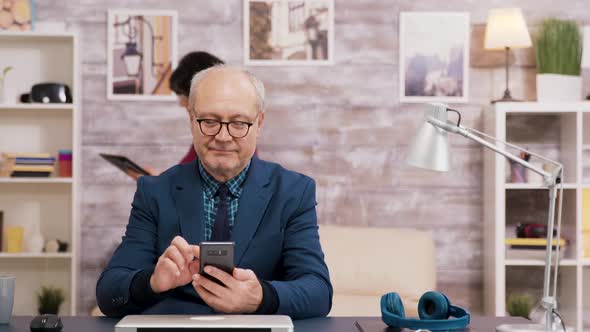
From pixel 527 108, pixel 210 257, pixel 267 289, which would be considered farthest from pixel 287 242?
pixel 527 108

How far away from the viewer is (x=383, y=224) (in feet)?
15.9

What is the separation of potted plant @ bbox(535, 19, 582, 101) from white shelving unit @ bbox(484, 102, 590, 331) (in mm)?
119

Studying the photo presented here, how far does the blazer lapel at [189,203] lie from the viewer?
2172mm

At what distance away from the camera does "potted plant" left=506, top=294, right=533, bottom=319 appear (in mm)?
4469

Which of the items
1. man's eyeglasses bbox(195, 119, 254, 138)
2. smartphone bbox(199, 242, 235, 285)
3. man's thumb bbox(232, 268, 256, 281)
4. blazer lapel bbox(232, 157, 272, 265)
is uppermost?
man's eyeglasses bbox(195, 119, 254, 138)

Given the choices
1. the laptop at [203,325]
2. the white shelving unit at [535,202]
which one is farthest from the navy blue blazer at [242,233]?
the white shelving unit at [535,202]

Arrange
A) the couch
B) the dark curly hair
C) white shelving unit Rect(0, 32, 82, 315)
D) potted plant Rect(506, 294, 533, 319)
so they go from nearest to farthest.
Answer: the dark curly hair, the couch, potted plant Rect(506, 294, 533, 319), white shelving unit Rect(0, 32, 82, 315)

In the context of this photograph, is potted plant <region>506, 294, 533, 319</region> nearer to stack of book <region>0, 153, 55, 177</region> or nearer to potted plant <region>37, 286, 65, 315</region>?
potted plant <region>37, 286, 65, 315</region>

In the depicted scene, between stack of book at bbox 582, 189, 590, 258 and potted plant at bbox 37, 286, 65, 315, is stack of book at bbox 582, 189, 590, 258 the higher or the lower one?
the higher one

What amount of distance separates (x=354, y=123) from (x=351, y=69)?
303 millimetres

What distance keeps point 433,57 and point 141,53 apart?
163cm

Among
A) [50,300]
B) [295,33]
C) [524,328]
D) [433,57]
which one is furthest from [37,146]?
[524,328]

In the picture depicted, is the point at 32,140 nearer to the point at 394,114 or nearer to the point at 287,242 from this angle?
the point at 394,114

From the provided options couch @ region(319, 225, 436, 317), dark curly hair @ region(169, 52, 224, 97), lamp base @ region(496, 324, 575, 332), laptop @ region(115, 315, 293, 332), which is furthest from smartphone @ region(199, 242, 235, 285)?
couch @ region(319, 225, 436, 317)
